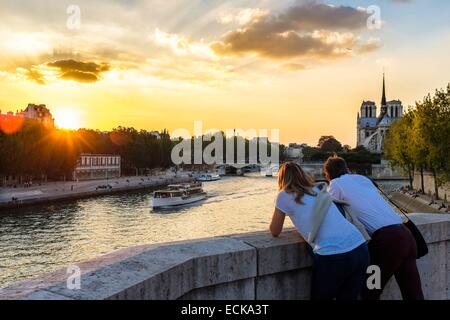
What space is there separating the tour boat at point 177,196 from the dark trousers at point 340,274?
2058 inches

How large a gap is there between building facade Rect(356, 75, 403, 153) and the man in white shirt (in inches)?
6383

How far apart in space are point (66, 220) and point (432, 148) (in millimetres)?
31028

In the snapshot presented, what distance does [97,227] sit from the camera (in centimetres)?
4025

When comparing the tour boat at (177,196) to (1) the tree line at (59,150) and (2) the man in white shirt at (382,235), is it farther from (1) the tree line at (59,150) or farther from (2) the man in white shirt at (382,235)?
(2) the man in white shirt at (382,235)

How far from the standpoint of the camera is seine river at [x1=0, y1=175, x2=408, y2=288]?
2851 cm

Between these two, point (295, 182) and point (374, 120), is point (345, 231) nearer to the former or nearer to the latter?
point (295, 182)

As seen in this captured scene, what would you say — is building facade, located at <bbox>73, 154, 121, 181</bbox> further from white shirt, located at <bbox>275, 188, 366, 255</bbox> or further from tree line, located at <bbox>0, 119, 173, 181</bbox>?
white shirt, located at <bbox>275, 188, 366, 255</bbox>

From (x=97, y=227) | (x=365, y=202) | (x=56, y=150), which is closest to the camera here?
(x=365, y=202)

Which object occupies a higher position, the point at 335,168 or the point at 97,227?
the point at 335,168

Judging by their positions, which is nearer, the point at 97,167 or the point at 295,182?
the point at 295,182

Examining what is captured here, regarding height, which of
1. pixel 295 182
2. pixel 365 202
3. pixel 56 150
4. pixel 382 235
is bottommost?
pixel 382 235

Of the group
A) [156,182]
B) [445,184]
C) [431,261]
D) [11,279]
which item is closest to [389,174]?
[156,182]

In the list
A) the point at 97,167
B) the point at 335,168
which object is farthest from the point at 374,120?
the point at 335,168

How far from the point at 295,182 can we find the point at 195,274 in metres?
1.09
